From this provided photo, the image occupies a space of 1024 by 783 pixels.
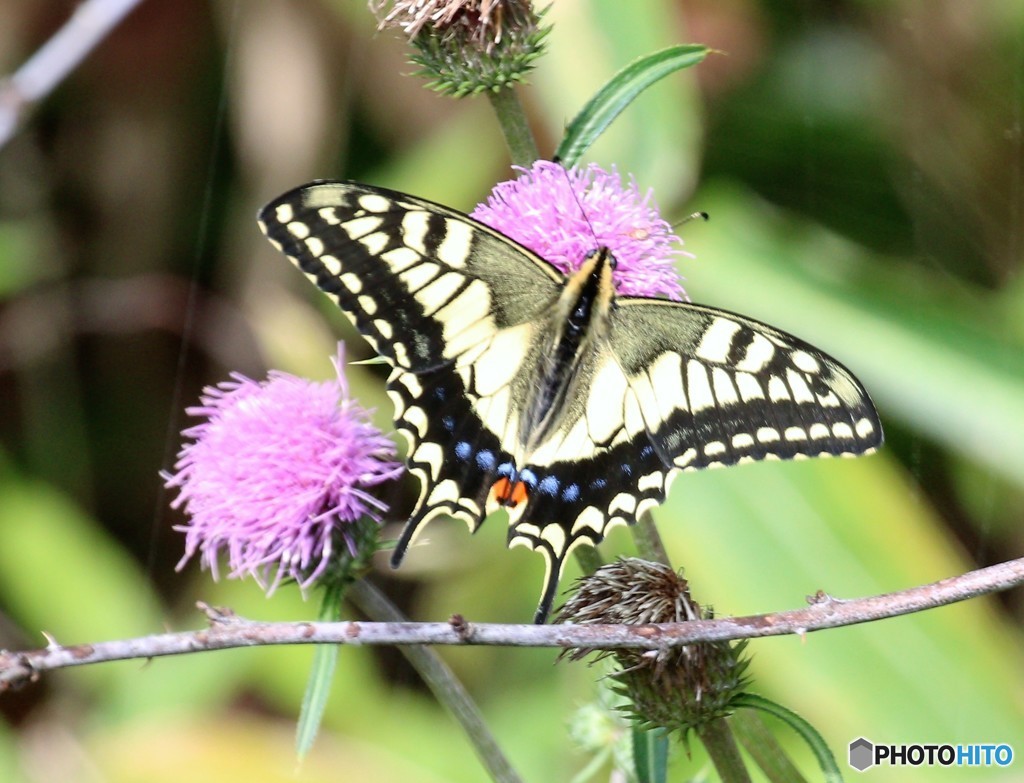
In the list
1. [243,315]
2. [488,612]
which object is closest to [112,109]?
[243,315]

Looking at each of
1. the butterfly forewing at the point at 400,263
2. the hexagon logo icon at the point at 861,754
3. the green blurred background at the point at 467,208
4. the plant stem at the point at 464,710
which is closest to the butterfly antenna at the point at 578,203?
the butterfly forewing at the point at 400,263

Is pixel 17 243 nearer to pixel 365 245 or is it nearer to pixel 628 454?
pixel 365 245

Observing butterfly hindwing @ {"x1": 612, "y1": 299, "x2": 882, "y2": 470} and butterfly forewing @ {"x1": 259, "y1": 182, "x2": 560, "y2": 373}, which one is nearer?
butterfly hindwing @ {"x1": 612, "y1": 299, "x2": 882, "y2": 470}

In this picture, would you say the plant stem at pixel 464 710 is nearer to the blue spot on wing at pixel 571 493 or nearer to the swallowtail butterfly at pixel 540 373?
the swallowtail butterfly at pixel 540 373

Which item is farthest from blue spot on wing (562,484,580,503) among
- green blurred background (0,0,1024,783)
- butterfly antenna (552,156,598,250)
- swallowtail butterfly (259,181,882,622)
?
green blurred background (0,0,1024,783)

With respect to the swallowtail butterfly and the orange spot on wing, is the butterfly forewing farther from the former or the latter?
the orange spot on wing

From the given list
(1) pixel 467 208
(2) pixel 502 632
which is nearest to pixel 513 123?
(2) pixel 502 632
